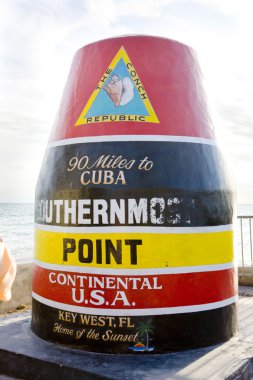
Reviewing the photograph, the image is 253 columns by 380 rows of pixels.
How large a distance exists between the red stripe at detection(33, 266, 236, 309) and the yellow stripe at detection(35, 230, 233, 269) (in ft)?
0.38

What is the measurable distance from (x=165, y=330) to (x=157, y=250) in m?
0.79

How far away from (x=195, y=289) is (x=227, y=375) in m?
0.84

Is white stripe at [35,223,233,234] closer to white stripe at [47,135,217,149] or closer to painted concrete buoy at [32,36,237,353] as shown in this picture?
painted concrete buoy at [32,36,237,353]

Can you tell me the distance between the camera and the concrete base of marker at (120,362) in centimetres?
340

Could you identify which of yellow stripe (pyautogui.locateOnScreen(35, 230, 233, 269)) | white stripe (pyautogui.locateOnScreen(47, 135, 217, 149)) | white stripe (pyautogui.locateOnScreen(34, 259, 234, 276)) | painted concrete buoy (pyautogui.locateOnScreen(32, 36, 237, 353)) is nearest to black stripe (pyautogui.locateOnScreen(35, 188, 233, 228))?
painted concrete buoy (pyautogui.locateOnScreen(32, 36, 237, 353))

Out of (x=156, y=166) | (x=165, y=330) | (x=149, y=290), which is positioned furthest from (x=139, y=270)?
(x=156, y=166)

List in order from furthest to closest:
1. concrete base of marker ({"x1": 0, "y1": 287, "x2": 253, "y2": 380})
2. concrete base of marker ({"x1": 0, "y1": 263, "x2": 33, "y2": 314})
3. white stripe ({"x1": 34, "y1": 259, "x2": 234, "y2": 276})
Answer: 1. concrete base of marker ({"x1": 0, "y1": 263, "x2": 33, "y2": 314})
2. white stripe ({"x1": 34, "y1": 259, "x2": 234, "y2": 276})
3. concrete base of marker ({"x1": 0, "y1": 287, "x2": 253, "y2": 380})

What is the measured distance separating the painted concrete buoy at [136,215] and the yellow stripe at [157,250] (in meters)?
0.01

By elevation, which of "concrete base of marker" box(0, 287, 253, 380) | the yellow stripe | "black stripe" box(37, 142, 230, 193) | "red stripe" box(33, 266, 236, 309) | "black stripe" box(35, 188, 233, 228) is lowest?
"concrete base of marker" box(0, 287, 253, 380)

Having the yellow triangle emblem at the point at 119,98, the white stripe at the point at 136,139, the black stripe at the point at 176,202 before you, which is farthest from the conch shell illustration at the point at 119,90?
the black stripe at the point at 176,202

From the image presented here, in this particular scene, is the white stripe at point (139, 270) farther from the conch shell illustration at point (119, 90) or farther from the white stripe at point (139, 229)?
the conch shell illustration at point (119, 90)

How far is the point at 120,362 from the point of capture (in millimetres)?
3625

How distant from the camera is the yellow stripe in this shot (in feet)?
12.3

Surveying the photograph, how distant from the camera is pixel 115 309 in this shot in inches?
150
